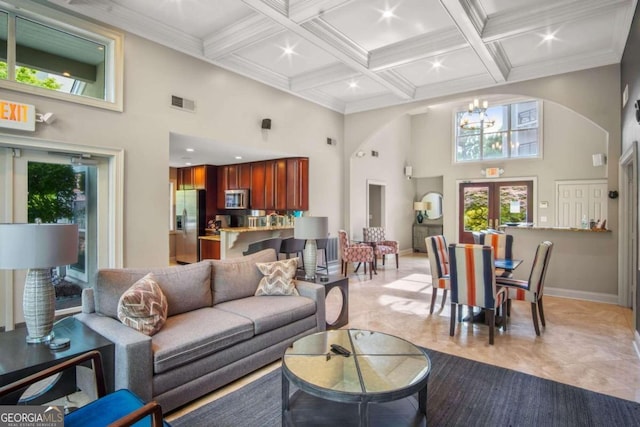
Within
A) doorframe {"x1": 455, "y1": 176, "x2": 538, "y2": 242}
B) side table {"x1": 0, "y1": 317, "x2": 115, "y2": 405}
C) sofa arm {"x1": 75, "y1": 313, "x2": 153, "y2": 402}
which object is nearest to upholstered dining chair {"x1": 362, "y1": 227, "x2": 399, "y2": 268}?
doorframe {"x1": 455, "y1": 176, "x2": 538, "y2": 242}

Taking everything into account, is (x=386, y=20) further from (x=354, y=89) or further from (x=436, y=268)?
(x=436, y=268)

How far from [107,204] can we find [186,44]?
2.25 metres

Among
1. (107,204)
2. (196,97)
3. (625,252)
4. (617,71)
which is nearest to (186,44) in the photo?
(196,97)

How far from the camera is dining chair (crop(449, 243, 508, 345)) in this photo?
11.2 ft

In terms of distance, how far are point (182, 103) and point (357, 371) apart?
13.2 ft

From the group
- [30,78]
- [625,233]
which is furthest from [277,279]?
[625,233]

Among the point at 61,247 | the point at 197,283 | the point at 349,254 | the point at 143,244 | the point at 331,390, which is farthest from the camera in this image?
the point at 349,254

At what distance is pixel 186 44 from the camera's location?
4.45 metres

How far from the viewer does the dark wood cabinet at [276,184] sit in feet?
22.7

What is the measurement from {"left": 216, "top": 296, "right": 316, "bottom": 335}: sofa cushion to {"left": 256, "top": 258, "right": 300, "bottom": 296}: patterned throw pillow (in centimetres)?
8

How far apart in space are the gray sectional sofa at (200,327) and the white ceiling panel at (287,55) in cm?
285

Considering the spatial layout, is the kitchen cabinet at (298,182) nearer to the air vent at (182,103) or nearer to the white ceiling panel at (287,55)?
the white ceiling panel at (287,55)

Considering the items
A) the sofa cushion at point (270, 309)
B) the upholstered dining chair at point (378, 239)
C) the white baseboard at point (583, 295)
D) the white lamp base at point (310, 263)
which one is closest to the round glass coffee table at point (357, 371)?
the sofa cushion at point (270, 309)

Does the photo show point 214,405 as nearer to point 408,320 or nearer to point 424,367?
point 424,367
